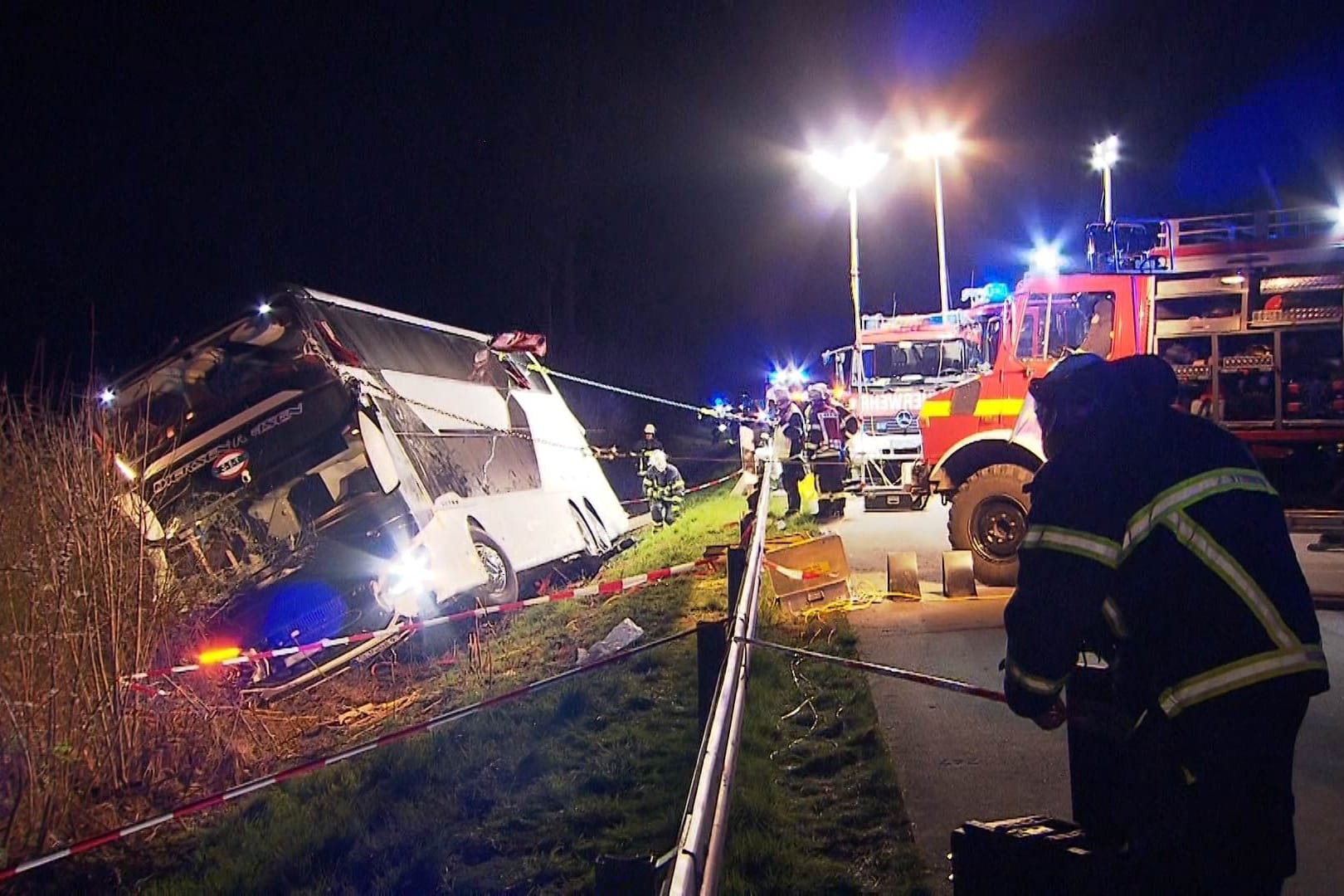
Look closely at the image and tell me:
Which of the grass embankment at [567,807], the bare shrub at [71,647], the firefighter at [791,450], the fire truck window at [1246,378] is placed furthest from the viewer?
the firefighter at [791,450]

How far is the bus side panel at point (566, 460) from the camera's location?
11.6 metres

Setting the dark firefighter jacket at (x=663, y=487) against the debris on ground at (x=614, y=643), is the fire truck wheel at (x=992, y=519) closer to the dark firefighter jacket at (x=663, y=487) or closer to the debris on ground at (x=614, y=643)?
the debris on ground at (x=614, y=643)

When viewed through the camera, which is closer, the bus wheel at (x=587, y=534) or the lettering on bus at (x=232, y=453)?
the lettering on bus at (x=232, y=453)

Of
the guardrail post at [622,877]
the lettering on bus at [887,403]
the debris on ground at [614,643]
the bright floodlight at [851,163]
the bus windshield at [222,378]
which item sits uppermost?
the bright floodlight at [851,163]

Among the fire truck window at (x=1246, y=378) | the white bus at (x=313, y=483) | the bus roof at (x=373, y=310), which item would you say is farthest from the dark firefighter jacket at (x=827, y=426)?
the white bus at (x=313, y=483)

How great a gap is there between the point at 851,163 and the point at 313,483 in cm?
1494

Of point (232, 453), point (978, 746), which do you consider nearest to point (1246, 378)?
point (978, 746)

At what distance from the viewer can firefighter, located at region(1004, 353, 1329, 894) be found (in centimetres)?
199

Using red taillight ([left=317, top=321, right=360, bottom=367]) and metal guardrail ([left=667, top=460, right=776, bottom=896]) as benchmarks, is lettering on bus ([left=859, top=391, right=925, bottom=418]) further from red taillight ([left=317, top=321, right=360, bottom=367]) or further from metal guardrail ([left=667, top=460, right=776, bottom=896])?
metal guardrail ([left=667, top=460, right=776, bottom=896])

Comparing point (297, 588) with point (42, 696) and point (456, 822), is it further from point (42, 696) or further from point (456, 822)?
point (456, 822)

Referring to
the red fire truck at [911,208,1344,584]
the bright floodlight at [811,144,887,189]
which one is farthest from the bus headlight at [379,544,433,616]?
the bright floodlight at [811,144,887,189]

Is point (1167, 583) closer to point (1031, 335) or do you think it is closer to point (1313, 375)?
point (1031, 335)

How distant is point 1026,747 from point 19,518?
5.08 m

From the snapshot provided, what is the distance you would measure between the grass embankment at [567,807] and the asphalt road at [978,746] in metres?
→ 0.15
